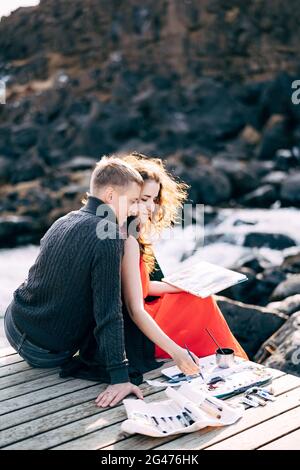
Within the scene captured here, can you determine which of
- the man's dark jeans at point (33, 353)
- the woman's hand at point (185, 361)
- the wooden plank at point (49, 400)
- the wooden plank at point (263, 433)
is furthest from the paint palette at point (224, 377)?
the man's dark jeans at point (33, 353)

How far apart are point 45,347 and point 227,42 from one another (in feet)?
121

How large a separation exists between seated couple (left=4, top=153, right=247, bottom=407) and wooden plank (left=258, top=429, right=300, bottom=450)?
740 mm

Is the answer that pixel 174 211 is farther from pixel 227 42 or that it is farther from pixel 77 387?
pixel 227 42

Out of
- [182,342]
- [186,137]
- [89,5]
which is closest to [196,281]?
[182,342]

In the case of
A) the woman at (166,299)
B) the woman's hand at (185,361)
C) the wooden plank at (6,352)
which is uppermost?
the woman at (166,299)

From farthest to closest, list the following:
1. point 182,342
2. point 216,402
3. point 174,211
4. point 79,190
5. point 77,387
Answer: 1. point 79,190
2. point 174,211
3. point 182,342
4. point 77,387
5. point 216,402

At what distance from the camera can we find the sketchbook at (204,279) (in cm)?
414

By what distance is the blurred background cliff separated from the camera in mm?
13234

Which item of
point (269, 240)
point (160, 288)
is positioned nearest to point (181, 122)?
point (269, 240)

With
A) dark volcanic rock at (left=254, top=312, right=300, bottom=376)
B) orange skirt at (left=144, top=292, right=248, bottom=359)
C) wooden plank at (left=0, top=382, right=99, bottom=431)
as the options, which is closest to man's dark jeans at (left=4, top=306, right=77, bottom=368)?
wooden plank at (left=0, top=382, right=99, bottom=431)

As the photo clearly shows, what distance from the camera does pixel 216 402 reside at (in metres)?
3.45

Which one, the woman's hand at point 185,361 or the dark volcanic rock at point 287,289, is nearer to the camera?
the woman's hand at point 185,361

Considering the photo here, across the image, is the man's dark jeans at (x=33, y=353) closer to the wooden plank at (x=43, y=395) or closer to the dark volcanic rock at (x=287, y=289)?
the wooden plank at (x=43, y=395)

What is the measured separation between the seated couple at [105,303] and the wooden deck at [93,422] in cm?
13
